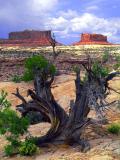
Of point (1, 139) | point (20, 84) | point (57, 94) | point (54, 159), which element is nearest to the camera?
point (54, 159)

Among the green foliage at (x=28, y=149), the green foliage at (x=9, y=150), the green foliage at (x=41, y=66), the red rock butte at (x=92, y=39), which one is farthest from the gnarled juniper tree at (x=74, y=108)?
the red rock butte at (x=92, y=39)

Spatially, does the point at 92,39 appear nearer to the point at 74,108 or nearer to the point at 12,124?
the point at 74,108

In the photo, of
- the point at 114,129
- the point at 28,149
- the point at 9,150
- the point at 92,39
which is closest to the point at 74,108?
the point at 28,149

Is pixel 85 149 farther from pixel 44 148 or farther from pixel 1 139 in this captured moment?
pixel 1 139

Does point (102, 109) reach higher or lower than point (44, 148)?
higher

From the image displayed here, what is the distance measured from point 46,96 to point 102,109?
2.11m

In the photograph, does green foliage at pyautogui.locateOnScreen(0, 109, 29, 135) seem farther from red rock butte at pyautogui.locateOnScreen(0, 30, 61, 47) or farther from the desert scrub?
red rock butte at pyautogui.locateOnScreen(0, 30, 61, 47)

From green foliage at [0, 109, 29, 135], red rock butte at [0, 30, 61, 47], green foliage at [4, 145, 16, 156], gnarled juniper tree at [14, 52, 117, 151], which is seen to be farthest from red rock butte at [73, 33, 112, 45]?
green foliage at [4, 145, 16, 156]

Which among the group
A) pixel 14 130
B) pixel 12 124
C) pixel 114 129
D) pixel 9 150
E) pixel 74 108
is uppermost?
pixel 74 108

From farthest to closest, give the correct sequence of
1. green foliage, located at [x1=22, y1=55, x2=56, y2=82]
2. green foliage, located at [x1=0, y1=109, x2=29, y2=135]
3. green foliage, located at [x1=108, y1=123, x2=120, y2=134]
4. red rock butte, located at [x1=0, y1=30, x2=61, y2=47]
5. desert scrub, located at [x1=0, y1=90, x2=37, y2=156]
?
red rock butte, located at [x1=0, y1=30, x2=61, y2=47], green foliage, located at [x1=22, y1=55, x2=56, y2=82], green foliage, located at [x1=108, y1=123, x2=120, y2=134], green foliage, located at [x1=0, y1=109, x2=29, y2=135], desert scrub, located at [x1=0, y1=90, x2=37, y2=156]

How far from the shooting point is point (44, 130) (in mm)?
19562

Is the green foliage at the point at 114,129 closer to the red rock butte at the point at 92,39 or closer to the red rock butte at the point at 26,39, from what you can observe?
the red rock butte at the point at 26,39

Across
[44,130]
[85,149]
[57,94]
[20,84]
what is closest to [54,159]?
[85,149]

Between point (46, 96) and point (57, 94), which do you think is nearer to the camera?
point (46, 96)
